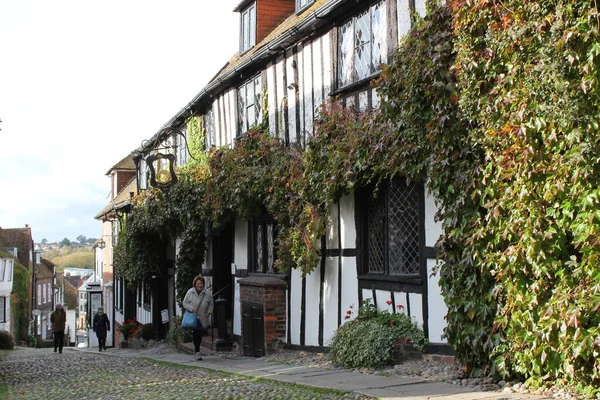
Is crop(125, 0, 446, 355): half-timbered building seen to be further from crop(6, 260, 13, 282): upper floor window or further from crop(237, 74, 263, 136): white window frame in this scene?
crop(6, 260, 13, 282): upper floor window

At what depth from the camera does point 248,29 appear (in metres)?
17.9

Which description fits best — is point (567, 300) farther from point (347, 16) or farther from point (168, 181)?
point (168, 181)

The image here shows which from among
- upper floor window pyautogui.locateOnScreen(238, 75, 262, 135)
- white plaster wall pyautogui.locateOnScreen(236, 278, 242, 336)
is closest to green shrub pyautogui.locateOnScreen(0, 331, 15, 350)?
white plaster wall pyautogui.locateOnScreen(236, 278, 242, 336)

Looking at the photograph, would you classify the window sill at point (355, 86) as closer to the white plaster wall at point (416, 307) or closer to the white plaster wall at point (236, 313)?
the white plaster wall at point (416, 307)

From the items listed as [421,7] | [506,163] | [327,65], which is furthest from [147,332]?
[506,163]

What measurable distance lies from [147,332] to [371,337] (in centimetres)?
1445

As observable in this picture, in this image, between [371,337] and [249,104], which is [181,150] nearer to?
[249,104]

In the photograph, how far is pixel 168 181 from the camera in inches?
658

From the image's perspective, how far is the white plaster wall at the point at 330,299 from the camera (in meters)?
11.9

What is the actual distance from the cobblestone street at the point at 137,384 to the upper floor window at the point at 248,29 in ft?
25.2

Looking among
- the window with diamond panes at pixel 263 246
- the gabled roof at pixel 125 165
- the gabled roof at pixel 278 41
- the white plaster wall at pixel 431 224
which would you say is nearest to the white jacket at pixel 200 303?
the window with diamond panes at pixel 263 246

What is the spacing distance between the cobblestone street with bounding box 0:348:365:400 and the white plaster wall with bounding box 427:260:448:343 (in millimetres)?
1896

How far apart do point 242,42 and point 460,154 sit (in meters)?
10.9

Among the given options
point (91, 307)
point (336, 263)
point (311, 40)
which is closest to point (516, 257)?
point (336, 263)
